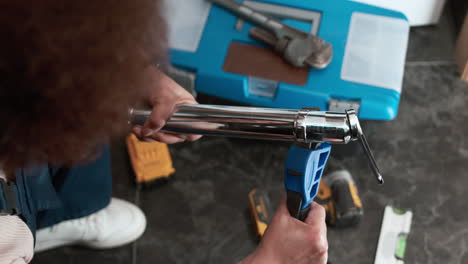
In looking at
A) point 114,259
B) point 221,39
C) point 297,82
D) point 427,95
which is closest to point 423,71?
point 427,95

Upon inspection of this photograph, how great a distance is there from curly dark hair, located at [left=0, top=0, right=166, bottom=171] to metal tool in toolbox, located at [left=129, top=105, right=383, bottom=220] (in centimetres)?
17

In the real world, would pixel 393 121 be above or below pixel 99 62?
below

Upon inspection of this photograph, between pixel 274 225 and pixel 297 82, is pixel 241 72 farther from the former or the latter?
pixel 274 225

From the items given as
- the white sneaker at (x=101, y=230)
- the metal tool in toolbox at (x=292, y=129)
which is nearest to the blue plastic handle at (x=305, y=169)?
the metal tool in toolbox at (x=292, y=129)

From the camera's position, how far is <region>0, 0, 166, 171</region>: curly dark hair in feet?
0.90

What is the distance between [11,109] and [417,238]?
2.55 ft

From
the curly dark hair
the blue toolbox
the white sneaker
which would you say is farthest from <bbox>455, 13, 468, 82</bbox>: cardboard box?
the curly dark hair

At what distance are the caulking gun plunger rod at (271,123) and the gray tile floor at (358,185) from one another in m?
0.41

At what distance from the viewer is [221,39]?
0.92 m

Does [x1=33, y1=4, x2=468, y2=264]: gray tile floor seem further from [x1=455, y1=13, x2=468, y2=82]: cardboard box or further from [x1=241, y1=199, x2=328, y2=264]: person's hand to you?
[x1=241, y1=199, x2=328, y2=264]: person's hand

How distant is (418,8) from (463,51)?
0.14 meters

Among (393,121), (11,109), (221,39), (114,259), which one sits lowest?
(114,259)

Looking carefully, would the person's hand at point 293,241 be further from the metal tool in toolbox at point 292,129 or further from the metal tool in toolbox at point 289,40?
the metal tool in toolbox at point 289,40

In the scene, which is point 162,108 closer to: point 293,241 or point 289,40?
point 293,241
